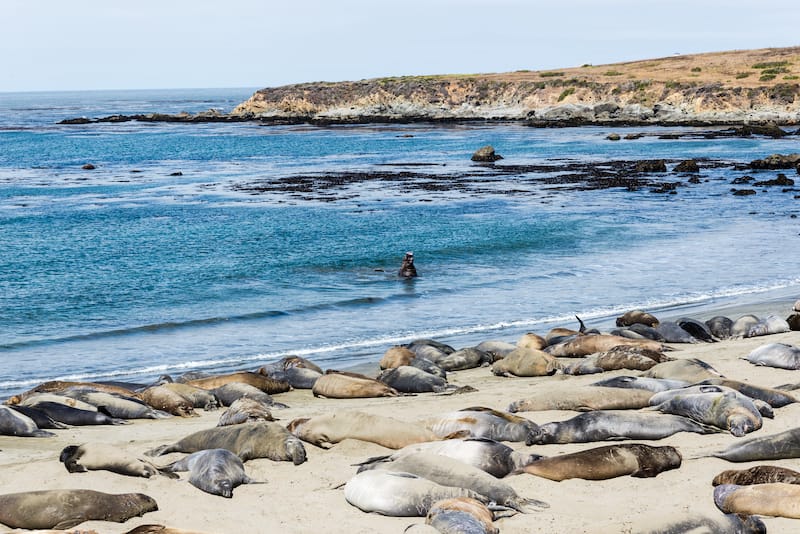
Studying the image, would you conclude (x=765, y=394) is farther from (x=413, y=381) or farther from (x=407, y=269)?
(x=407, y=269)

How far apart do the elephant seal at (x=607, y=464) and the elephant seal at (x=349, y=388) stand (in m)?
4.77

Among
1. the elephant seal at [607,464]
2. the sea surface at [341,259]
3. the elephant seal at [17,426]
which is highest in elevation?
the elephant seal at [607,464]

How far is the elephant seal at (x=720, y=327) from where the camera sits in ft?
55.9

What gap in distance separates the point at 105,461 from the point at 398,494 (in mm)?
3248

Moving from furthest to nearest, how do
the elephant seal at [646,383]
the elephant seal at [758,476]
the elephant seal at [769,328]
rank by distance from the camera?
the elephant seal at [769,328] → the elephant seal at [646,383] → the elephant seal at [758,476]

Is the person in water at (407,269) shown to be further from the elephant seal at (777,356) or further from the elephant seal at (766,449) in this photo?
the elephant seal at (766,449)

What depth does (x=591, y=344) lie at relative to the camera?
15531 millimetres

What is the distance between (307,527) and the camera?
7.76 meters

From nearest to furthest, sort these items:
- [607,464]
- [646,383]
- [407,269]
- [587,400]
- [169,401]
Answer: [607,464] < [587,400] < [646,383] < [169,401] < [407,269]

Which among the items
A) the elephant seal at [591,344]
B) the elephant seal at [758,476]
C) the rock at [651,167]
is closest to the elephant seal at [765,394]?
the elephant seal at [758,476]

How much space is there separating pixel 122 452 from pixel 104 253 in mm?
21147

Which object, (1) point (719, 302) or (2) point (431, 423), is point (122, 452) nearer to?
(2) point (431, 423)

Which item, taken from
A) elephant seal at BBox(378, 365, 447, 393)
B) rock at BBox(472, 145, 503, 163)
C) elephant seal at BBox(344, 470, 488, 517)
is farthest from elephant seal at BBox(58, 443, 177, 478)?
Result: rock at BBox(472, 145, 503, 163)

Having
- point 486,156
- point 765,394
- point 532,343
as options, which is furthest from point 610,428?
point 486,156
